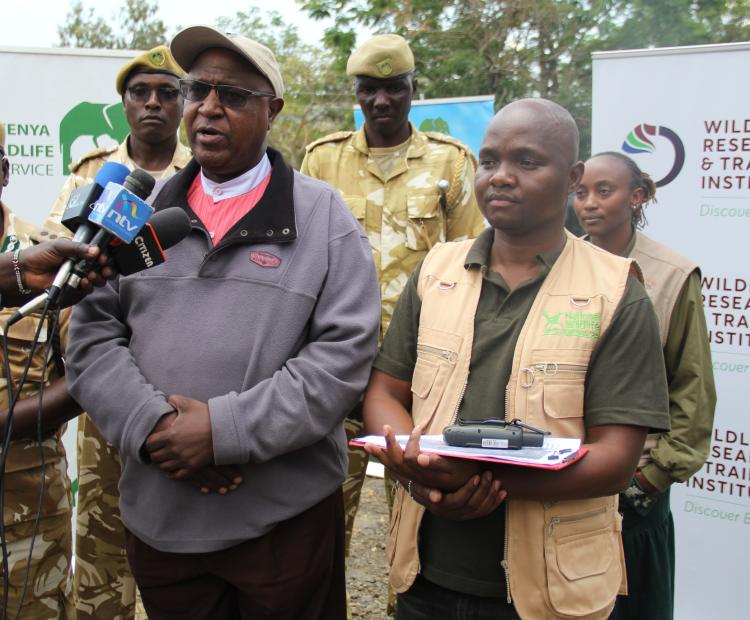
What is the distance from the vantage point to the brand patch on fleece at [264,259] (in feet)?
7.83

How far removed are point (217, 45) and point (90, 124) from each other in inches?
116

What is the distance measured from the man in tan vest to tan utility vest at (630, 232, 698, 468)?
2.52 feet

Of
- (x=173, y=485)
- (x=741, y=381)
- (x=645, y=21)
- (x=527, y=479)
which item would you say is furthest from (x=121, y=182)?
(x=645, y=21)

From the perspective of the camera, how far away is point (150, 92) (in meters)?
3.96

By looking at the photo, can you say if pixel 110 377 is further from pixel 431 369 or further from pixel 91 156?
pixel 91 156

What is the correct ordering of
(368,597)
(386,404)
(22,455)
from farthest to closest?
(368,597) < (22,455) < (386,404)

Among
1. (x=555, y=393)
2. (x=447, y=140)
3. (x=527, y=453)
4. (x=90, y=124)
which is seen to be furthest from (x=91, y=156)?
(x=527, y=453)

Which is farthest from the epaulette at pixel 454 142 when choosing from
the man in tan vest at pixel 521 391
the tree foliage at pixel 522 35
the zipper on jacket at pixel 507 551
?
the tree foliage at pixel 522 35

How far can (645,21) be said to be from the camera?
1471cm

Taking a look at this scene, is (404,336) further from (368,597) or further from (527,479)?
(368,597)

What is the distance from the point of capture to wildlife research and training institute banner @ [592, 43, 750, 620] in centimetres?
406

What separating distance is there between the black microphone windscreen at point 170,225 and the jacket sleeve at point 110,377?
38 cm

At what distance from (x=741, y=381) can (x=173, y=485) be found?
297 centimetres

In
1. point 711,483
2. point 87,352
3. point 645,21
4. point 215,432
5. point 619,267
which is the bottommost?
point 711,483
